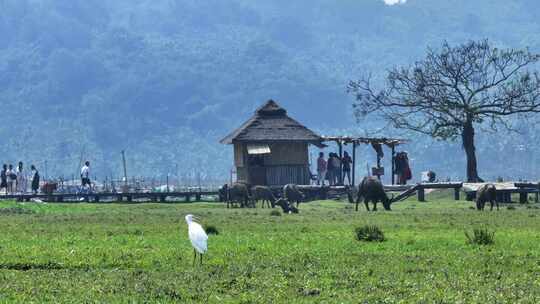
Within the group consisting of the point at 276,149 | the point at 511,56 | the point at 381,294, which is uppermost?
the point at 511,56

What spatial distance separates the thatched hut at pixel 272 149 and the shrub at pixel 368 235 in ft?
139

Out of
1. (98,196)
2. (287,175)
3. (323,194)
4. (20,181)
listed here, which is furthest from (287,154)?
(20,181)

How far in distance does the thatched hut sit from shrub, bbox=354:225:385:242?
139ft

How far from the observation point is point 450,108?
70.2 metres

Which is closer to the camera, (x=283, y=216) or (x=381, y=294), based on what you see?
(x=381, y=294)

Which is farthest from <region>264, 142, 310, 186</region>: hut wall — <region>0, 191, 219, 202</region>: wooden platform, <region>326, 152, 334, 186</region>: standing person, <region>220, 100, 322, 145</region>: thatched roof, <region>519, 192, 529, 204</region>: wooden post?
<region>519, 192, 529, 204</region>: wooden post

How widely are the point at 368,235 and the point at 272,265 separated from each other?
619 centimetres

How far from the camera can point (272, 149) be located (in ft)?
242

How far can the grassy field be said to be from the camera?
20078 mm

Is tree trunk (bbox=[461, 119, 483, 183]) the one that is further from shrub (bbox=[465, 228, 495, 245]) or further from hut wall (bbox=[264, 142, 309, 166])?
shrub (bbox=[465, 228, 495, 245])

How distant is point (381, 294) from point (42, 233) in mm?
15448

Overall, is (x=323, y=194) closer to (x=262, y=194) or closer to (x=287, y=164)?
(x=287, y=164)

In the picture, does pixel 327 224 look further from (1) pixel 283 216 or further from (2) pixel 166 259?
(2) pixel 166 259

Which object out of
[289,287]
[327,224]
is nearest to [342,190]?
[327,224]
